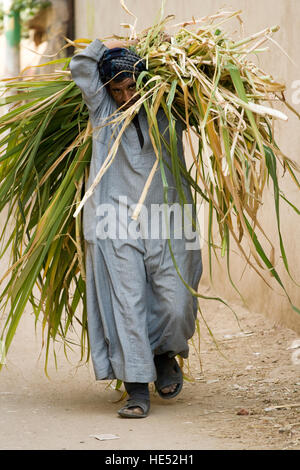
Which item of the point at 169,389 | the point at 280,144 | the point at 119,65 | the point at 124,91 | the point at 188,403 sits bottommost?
the point at 188,403

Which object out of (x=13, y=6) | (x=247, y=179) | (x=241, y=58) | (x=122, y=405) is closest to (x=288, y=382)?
(x=122, y=405)

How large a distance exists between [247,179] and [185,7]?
3.39 meters

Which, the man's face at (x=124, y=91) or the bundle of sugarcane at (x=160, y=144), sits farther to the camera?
the man's face at (x=124, y=91)

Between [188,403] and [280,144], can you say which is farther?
[280,144]

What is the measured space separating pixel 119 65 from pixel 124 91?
118mm

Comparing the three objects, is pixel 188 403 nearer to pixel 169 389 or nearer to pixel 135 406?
pixel 169 389

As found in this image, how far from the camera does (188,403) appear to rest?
12.9 feet

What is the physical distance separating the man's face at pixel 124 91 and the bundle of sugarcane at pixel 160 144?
0.15 ft

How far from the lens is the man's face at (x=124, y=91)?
355cm

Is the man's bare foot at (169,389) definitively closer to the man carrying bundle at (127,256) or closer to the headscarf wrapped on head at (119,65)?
the man carrying bundle at (127,256)

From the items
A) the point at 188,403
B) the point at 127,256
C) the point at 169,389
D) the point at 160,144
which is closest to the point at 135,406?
the point at 169,389

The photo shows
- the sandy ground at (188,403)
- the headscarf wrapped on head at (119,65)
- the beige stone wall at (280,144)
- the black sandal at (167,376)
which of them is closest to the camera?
the sandy ground at (188,403)

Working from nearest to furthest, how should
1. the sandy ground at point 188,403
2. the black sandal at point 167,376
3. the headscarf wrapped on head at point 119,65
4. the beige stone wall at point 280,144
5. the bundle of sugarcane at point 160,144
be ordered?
the sandy ground at point 188,403 < the bundle of sugarcane at point 160,144 < the headscarf wrapped on head at point 119,65 < the black sandal at point 167,376 < the beige stone wall at point 280,144

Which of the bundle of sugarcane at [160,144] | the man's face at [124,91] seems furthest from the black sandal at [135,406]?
the man's face at [124,91]
